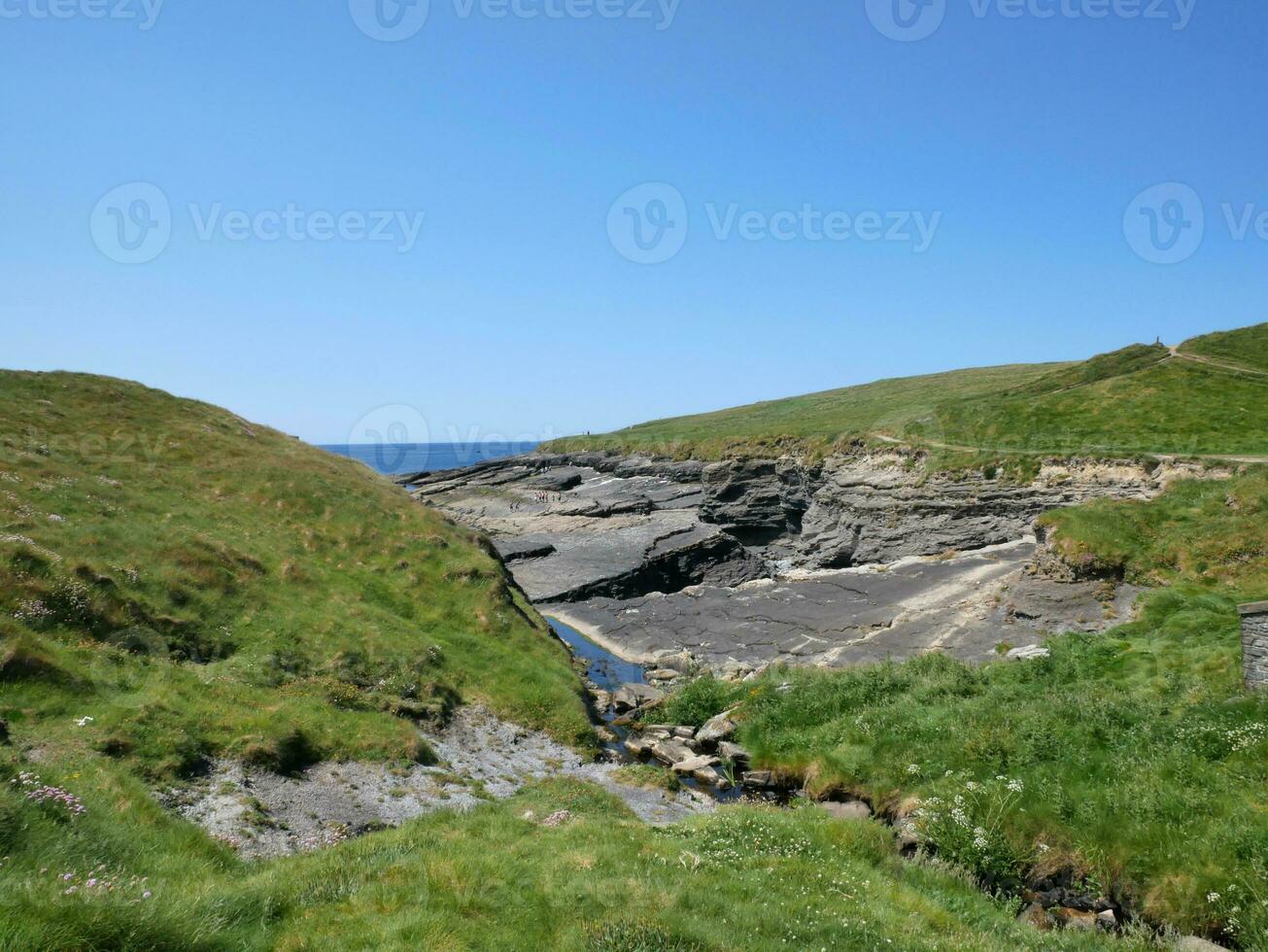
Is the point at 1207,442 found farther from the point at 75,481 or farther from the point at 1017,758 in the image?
the point at 75,481

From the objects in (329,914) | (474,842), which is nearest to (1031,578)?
(474,842)

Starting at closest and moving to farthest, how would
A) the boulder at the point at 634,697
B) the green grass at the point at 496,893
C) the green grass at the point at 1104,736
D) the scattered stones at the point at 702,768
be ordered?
the green grass at the point at 496,893
the green grass at the point at 1104,736
the scattered stones at the point at 702,768
the boulder at the point at 634,697

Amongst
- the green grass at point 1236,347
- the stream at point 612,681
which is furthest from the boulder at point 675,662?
the green grass at point 1236,347

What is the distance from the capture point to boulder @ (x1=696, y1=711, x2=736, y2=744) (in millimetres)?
27531

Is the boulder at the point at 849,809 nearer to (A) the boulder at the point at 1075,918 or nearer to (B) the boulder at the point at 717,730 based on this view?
(A) the boulder at the point at 1075,918

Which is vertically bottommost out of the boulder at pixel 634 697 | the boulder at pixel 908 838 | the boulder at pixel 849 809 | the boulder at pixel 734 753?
the boulder at pixel 634 697

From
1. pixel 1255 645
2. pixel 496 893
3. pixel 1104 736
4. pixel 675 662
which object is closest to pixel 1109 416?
pixel 675 662

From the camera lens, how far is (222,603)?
25266 millimetres

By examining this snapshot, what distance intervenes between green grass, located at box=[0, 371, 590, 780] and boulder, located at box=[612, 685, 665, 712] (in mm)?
3229

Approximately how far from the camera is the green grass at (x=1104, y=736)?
14.8 m

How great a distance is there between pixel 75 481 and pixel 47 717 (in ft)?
56.9

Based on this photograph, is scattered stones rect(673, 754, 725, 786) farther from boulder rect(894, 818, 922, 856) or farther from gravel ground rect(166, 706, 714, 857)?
boulder rect(894, 818, 922, 856)

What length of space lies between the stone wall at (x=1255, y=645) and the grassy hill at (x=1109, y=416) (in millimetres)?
38621

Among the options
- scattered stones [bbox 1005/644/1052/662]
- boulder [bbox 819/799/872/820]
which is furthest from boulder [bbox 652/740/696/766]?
scattered stones [bbox 1005/644/1052/662]
